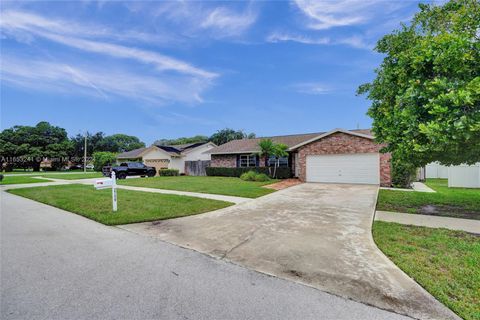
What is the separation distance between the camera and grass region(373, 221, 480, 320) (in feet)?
8.79

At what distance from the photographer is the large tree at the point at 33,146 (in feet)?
136

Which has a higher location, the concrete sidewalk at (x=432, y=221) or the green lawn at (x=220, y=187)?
the green lawn at (x=220, y=187)

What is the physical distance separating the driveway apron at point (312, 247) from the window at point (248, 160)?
1340 cm

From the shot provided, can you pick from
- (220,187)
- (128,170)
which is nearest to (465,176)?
(220,187)

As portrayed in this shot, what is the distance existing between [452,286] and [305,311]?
6.74ft

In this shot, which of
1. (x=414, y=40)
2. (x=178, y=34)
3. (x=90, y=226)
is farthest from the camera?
(x=178, y=34)

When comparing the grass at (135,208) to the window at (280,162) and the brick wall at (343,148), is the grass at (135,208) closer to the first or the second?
the brick wall at (343,148)

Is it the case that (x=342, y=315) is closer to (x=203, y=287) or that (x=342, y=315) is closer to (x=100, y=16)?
(x=203, y=287)

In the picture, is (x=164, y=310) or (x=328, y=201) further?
(x=328, y=201)

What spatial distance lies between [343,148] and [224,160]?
11295 millimetres

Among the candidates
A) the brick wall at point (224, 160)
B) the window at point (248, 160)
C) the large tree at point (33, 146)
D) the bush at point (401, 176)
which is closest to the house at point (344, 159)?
the bush at point (401, 176)

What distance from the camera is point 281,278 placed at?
3.17 m

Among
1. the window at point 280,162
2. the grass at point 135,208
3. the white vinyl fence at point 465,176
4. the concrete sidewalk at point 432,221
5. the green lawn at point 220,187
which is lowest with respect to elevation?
the concrete sidewalk at point 432,221

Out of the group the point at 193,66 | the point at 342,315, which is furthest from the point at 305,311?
the point at 193,66
